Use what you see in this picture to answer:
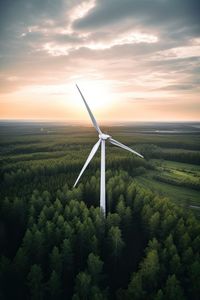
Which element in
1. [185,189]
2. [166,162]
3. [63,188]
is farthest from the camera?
[166,162]

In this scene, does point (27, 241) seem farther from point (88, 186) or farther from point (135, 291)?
point (88, 186)

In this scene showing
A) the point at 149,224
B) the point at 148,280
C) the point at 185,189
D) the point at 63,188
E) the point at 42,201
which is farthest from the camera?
the point at 185,189

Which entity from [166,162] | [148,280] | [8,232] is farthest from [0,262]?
[166,162]

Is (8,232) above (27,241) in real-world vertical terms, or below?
below

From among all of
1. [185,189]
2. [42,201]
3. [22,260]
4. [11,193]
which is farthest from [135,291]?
[185,189]

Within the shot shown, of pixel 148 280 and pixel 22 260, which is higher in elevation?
pixel 22 260

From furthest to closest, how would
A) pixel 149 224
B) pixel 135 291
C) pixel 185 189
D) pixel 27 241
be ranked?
pixel 185 189
pixel 149 224
pixel 27 241
pixel 135 291

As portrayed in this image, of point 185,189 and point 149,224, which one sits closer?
point 149,224

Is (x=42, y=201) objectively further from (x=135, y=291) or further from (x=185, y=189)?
(x=185, y=189)

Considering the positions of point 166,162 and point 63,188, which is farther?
point 166,162
